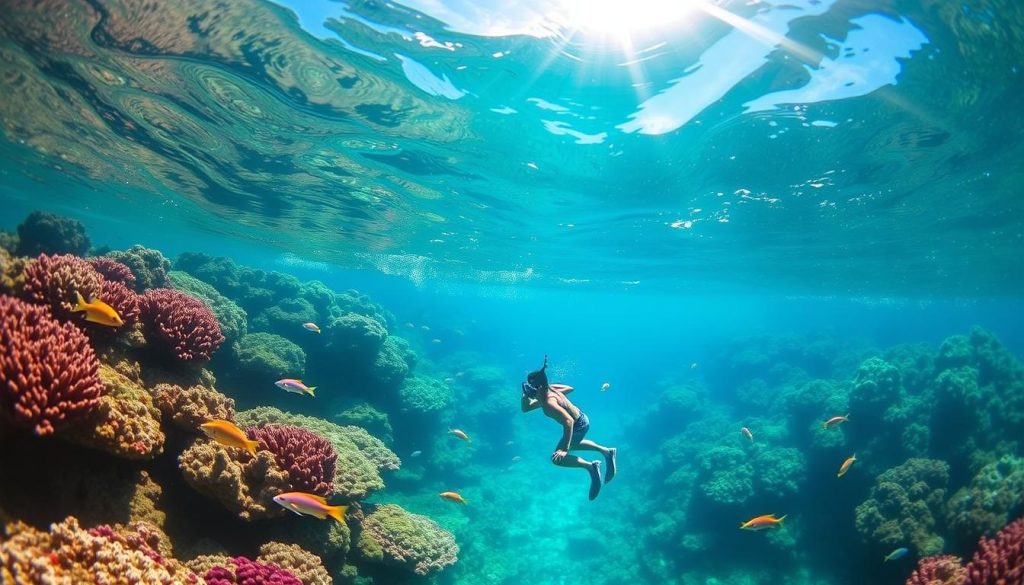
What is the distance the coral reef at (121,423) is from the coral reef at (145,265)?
6554mm

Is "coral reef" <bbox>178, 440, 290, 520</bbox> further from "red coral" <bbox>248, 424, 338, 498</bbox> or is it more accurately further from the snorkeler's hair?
the snorkeler's hair

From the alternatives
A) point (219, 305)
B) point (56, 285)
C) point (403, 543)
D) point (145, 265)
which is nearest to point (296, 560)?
point (403, 543)

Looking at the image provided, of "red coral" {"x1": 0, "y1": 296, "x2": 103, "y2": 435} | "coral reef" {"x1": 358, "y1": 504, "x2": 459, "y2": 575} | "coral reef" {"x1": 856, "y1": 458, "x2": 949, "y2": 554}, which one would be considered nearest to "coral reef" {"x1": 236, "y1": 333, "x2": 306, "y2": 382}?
"coral reef" {"x1": 358, "y1": 504, "x2": 459, "y2": 575}

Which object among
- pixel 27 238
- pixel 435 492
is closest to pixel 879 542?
pixel 435 492

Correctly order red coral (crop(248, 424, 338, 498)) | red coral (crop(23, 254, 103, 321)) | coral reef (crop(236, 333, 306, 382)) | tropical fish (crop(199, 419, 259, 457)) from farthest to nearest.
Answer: coral reef (crop(236, 333, 306, 382)) → red coral (crop(248, 424, 338, 498)) → red coral (crop(23, 254, 103, 321)) → tropical fish (crop(199, 419, 259, 457))

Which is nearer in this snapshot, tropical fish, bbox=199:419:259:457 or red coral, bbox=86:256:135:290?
tropical fish, bbox=199:419:259:457

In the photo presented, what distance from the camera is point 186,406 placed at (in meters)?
6.34

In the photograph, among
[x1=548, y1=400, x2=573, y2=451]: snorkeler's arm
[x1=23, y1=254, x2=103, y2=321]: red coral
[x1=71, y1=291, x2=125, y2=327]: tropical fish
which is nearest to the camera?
[x1=71, y1=291, x2=125, y2=327]: tropical fish

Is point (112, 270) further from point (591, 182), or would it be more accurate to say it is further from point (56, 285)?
point (591, 182)

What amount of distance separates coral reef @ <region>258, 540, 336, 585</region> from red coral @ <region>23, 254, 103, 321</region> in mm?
4326

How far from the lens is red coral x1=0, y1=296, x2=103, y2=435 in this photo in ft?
13.6

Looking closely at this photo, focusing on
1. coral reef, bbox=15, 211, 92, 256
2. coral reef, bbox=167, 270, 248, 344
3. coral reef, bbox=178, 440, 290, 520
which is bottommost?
coral reef, bbox=178, 440, 290, 520

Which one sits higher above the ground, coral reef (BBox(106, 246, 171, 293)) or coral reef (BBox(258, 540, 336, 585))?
coral reef (BBox(106, 246, 171, 293))

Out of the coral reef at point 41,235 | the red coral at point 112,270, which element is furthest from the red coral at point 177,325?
the coral reef at point 41,235
